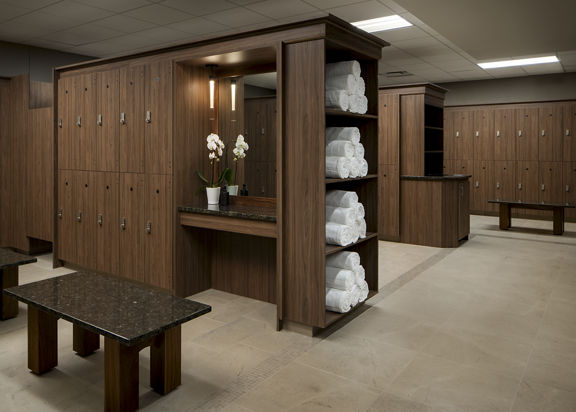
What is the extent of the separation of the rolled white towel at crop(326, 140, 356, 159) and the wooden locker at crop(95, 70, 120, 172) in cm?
237

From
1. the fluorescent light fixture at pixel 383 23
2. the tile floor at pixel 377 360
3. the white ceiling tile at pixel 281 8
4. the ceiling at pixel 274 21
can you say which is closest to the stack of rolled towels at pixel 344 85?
the ceiling at pixel 274 21

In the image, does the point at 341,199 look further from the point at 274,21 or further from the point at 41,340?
the point at 274,21

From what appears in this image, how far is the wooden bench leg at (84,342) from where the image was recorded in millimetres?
3135

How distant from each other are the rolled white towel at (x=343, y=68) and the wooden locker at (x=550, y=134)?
767 cm

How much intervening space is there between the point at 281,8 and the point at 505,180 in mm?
7264

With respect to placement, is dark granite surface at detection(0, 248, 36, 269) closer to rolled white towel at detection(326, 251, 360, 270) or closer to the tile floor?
the tile floor

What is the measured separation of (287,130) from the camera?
3.59 meters

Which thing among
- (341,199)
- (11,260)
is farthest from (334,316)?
(11,260)

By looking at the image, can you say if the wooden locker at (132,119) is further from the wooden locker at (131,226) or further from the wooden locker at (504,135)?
the wooden locker at (504,135)

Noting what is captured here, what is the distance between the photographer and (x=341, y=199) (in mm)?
3846

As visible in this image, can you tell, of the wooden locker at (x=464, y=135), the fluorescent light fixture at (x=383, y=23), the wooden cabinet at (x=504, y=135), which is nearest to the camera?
the fluorescent light fixture at (x=383, y=23)

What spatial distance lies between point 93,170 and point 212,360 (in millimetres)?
2974

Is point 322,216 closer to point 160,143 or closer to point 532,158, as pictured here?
point 160,143

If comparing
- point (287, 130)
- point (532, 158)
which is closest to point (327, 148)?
point (287, 130)
